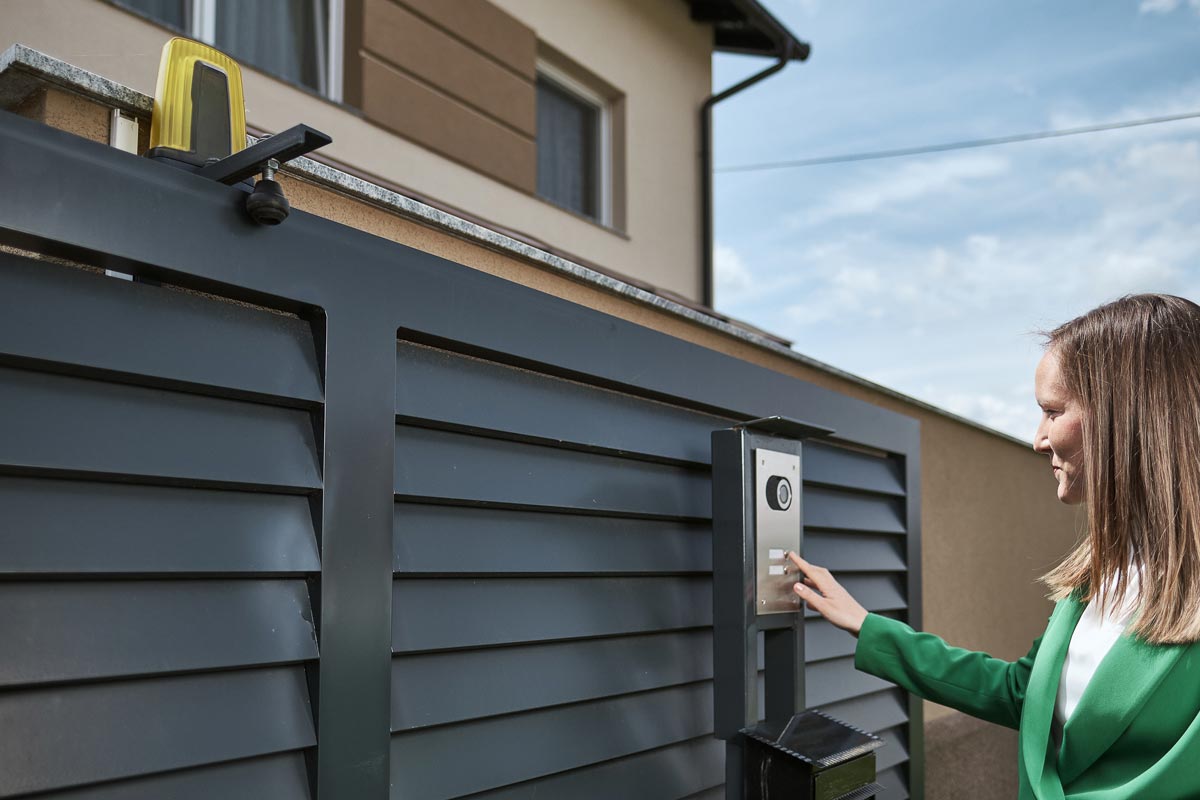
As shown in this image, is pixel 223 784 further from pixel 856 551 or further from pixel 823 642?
pixel 856 551

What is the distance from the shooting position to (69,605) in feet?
3.53

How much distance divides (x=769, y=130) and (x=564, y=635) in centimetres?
1096

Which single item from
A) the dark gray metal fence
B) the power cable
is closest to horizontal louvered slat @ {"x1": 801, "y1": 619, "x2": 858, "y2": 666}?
the dark gray metal fence

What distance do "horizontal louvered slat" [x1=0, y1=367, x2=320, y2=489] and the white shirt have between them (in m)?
1.33

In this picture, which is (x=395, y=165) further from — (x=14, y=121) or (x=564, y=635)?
(x=14, y=121)

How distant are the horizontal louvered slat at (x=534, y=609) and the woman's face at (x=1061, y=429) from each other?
0.79 metres

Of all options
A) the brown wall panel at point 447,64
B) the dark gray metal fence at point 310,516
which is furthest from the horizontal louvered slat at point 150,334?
the brown wall panel at point 447,64

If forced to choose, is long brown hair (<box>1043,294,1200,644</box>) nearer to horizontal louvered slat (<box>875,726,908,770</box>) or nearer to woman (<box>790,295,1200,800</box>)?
woman (<box>790,295,1200,800</box>)

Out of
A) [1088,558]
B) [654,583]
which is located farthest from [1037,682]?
[654,583]

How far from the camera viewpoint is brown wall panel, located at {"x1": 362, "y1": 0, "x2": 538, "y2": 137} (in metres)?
4.89

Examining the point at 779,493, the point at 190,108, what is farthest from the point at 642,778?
the point at 190,108

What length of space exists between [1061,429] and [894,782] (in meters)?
1.68

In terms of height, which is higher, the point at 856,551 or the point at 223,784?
the point at 856,551

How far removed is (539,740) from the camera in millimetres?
1701
